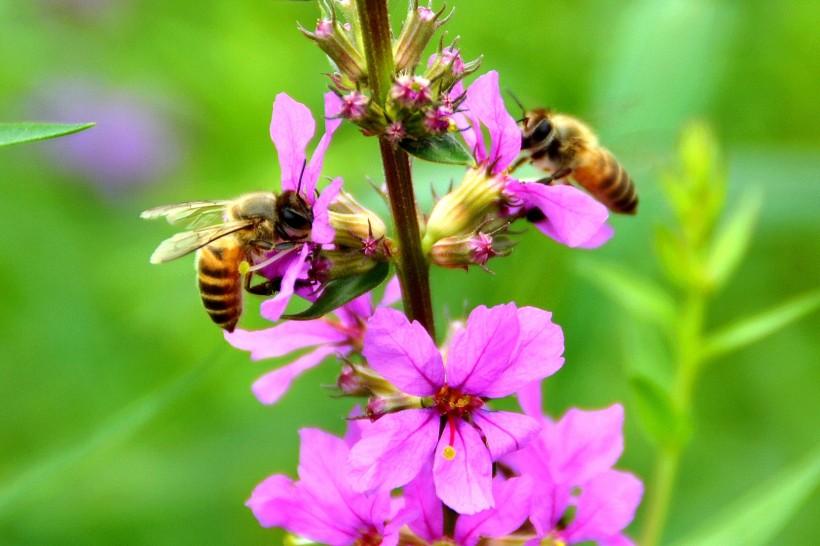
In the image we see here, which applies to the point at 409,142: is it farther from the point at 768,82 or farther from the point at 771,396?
the point at 768,82

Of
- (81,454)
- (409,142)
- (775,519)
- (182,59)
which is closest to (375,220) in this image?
(409,142)

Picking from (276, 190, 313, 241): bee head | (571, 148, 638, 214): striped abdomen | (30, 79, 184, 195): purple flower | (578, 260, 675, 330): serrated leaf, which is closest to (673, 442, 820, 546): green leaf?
(578, 260, 675, 330): serrated leaf

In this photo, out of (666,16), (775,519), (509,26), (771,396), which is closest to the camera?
(775,519)

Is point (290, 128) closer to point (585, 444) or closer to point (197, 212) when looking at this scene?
point (197, 212)

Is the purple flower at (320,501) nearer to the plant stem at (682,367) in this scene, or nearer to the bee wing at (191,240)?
the bee wing at (191,240)

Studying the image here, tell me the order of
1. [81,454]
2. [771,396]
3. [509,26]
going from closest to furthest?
[81,454] → [771,396] → [509,26]

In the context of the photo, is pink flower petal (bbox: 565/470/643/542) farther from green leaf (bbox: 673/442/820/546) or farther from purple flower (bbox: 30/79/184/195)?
purple flower (bbox: 30/79/184/195)

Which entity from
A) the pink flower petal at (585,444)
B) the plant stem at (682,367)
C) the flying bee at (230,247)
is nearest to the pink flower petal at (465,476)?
the pink flower petal at (585,444)
